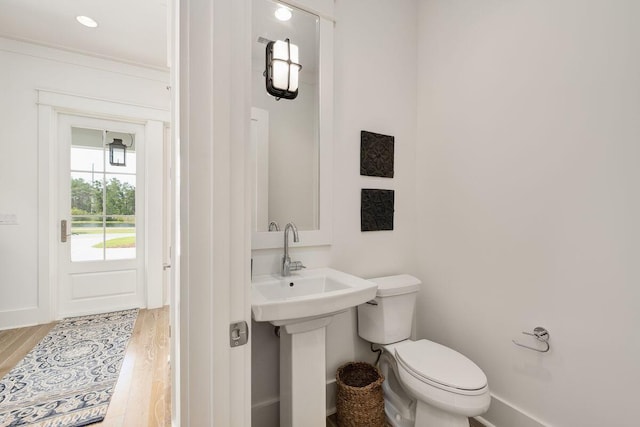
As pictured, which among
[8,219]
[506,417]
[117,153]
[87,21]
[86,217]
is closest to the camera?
[506,417]

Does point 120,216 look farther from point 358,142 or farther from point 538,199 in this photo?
point 538,199

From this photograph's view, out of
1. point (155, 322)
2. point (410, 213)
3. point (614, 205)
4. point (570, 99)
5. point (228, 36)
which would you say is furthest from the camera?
point (155, 322)

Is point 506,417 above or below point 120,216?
below

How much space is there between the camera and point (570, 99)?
1308mm

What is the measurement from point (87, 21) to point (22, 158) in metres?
1.46

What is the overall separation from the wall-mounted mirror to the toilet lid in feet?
2.54

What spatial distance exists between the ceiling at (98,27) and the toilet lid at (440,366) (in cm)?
305

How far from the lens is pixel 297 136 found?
1.70 metres

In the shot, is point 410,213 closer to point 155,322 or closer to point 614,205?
point 614,205

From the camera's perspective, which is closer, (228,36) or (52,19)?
(228,36)

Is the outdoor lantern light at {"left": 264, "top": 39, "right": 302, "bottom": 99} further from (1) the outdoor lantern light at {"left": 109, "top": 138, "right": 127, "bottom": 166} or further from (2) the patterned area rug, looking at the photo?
(1) the outdoor lantern light at {"left": 109, "top": 138, "right": 127, "bottom": 166}

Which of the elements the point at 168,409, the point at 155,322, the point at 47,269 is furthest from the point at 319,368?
the point at 47,269

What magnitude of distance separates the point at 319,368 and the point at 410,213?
124 cm

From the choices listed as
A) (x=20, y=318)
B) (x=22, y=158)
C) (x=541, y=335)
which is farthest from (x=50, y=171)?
(x=541, y=335)
